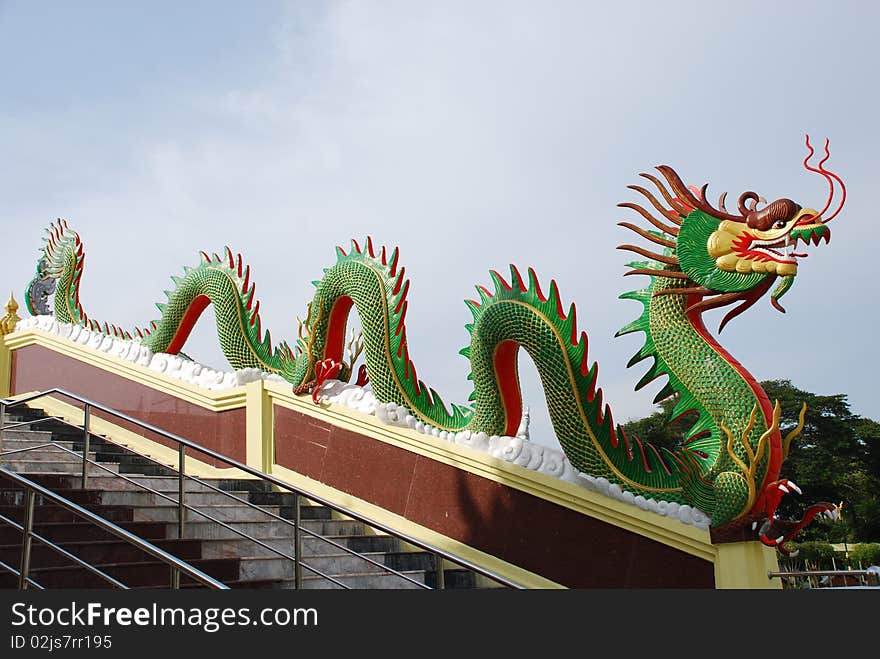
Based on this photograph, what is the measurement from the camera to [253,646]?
3744 millimetres

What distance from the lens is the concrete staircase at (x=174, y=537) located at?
532 cm

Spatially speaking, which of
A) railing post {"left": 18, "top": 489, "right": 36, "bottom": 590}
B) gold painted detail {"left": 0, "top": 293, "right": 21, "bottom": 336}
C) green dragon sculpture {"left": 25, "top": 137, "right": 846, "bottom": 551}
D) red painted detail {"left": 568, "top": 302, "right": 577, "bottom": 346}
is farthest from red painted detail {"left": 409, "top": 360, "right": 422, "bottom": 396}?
gold painted detail {"left": 0, "top": 293, "right": 21, "bottom": 336}

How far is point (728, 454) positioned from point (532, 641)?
9.05 feet

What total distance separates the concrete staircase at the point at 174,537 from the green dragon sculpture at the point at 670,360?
1.31 m

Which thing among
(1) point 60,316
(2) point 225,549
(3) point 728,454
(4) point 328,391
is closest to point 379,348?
(4) point 328,391

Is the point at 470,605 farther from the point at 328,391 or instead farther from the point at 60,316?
the point at 60,316

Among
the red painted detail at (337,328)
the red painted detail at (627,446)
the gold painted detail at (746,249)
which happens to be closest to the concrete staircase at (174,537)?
the red painted detail at (337,328)

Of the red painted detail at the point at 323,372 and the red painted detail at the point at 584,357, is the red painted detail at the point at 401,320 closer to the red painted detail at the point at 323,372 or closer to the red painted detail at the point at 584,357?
the red painted detail at the point at 323,372

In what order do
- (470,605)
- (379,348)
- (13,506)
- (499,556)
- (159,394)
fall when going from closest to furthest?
(470,605) → (13,506) → (499,556) → (379,348) → (159,394)

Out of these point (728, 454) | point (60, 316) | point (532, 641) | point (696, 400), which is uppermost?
point (60, 316)

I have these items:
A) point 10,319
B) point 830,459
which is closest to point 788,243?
point 10,319

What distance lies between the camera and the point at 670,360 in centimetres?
658

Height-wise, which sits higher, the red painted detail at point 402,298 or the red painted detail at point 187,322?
the red painted detail at point 187,322

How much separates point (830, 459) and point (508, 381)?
770 inches
